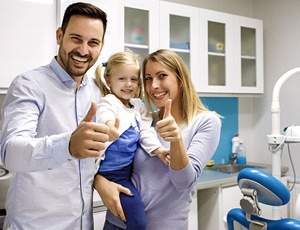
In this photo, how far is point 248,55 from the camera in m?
3.39

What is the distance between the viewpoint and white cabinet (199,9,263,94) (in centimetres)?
Answer: 303

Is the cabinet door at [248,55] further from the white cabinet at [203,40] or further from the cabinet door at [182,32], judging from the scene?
the cabinet door at [182,32]

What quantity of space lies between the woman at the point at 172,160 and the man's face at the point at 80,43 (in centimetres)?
28

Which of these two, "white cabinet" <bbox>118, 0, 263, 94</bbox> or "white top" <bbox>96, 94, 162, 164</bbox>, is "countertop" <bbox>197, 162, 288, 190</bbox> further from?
"white top" <bbox>96, 94, 162, 164</bbox>

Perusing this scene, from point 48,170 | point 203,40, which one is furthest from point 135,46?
point 48,170

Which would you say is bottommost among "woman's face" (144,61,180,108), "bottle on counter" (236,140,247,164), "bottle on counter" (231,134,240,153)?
"bottle on counter" (236,140,247,164)

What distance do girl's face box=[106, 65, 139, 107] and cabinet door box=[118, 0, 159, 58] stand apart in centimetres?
93

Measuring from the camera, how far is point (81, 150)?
0.97 meters

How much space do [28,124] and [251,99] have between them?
3.04 meters

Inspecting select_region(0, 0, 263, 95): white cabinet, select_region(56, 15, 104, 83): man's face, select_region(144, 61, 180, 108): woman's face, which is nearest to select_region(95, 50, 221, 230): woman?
select_region(144, 61, 180, 108): woman's face

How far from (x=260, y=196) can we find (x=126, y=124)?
0.62 metres

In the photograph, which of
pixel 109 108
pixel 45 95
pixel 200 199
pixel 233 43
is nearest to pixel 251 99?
pixel 233 43

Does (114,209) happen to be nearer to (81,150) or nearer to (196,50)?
(81,150)

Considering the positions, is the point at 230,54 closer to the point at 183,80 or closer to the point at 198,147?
the point at 183,80
